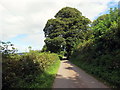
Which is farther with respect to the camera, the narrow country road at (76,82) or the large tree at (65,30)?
the large tree at (65,30)

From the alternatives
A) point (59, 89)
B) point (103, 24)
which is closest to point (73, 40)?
point (103, 24)

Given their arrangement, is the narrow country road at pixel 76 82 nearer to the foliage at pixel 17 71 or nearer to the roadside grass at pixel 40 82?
the roadside grass at pixel 40 82

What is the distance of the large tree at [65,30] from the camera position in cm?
3023

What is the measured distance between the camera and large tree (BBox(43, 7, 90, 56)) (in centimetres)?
3023

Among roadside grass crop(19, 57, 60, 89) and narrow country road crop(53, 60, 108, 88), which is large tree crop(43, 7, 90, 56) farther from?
roadside grass crop(19, 57, 60, 89)

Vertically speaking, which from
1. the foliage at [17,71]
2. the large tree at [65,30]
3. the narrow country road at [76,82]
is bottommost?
the narrow country road at [76,82]

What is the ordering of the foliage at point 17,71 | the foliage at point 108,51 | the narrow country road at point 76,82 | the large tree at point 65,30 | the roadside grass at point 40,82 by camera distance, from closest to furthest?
1. the foliage at point 17,71
2. the roadside grass at point 40,82
3. the narrow country road at point 76,82
4. the foliage at point 108,51
5. the large tree at point 65,30

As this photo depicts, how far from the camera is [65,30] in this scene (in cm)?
3300

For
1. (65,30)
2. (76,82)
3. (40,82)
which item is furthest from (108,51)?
(65,30)

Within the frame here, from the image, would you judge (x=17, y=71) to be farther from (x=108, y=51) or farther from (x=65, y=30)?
(x=65, y=30)

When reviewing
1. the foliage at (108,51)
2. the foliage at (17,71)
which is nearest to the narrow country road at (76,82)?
the foliage at (108,51)

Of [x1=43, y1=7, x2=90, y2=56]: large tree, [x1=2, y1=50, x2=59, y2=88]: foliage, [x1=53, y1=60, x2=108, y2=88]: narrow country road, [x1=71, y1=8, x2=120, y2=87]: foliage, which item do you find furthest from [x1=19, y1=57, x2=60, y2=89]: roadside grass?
[x1=43, y1=7, x2=90, y2=56]: large tree

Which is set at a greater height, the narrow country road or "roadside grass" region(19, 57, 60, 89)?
"roadside grass" region(19, 57, 60, 89)

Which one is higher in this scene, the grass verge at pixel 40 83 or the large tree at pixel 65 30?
the large tree at pixel 65 30
